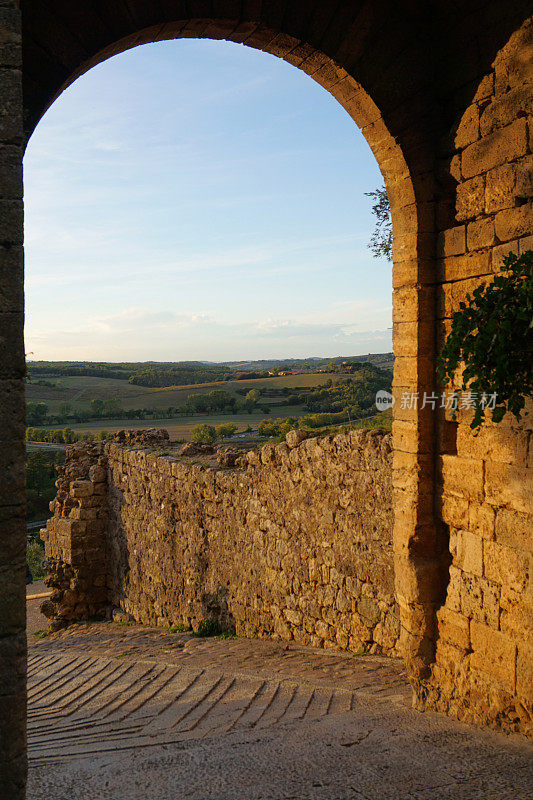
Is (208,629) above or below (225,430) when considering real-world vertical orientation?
below

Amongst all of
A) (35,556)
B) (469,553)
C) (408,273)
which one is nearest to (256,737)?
(469,553)

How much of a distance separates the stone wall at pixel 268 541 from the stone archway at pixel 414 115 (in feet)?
2.73

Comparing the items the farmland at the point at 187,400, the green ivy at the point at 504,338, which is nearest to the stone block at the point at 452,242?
the green ivy at the point at 504,338

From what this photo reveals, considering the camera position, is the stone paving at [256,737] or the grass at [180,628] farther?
the grass at [180,628]

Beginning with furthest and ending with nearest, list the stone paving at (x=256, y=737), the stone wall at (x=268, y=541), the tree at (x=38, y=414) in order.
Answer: the tree at (x=38, y=414) → the stone wall at (x=268, y=541) → the stone paving at (x=256, y=737)

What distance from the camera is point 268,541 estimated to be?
6.88m

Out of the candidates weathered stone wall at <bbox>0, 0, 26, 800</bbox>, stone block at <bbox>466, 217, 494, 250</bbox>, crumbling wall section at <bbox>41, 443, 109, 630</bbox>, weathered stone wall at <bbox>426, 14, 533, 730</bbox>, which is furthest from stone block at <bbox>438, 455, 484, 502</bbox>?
crumbling wall section at <bbox>41, 443, 109, 630</bbox>

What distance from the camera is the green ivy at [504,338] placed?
3408 millimetres

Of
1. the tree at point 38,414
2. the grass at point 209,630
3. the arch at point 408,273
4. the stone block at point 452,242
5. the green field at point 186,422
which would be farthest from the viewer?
the tree at point 38,414

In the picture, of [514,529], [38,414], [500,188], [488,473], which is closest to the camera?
[514,529]

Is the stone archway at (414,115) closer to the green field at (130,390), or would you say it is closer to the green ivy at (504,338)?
the green ivy at (504,338)

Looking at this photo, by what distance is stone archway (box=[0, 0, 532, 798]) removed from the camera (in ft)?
12.5

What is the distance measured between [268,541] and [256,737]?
290 cm

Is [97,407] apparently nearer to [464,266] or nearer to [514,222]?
[464,266]
